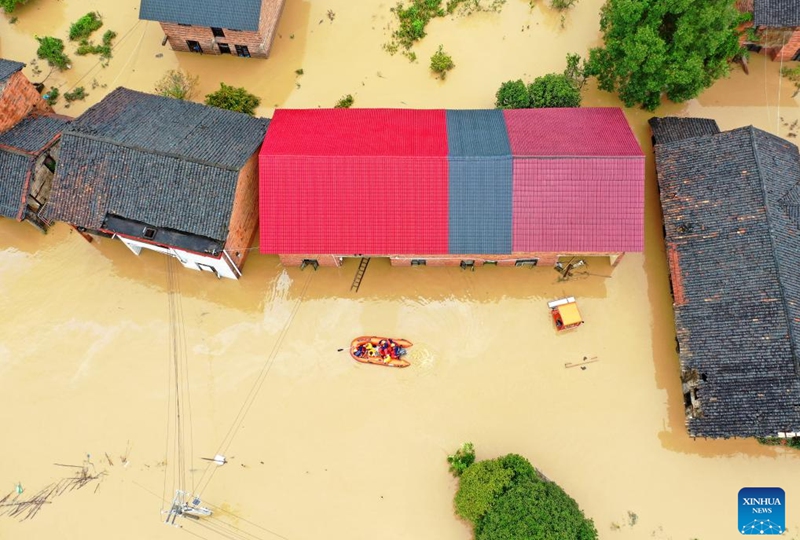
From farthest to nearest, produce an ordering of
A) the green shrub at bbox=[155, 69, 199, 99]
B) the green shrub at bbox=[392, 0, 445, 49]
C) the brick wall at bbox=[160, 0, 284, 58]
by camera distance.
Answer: the green shrub at bbox=[392, 0, 445, 49] → the brick wall at bbox=[160, 0, 284, 58] → the green shrub at bbox=[155, 69, 199, 99]

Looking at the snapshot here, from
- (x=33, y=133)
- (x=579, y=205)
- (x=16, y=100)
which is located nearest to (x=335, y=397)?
(x=579, y=205)

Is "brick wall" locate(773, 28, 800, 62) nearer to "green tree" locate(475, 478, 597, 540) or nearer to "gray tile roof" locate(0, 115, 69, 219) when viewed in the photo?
"green tree" locate(475, 478, 597, 540)

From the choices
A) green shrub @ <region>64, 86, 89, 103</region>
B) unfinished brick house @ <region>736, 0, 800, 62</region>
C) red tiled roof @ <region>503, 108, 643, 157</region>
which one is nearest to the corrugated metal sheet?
red tiled roof @ <region>503, 108, 643, 157</region>

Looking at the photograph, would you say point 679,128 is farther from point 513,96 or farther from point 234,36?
point 234,36

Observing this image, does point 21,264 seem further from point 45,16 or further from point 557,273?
point 557,273

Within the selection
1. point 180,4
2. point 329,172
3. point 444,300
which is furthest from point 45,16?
point 444,300

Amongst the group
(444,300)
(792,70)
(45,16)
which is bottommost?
(444,300)
